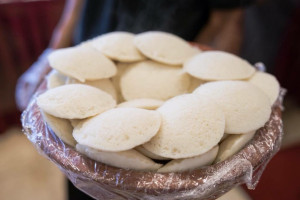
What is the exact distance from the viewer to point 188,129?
44 centimetres

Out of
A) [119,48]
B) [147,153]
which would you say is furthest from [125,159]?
[119,48]

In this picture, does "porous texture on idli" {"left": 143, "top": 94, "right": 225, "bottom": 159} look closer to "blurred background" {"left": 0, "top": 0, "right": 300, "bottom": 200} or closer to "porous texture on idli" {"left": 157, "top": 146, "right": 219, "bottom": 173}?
"porous texture on idli" {"left": 157, "top": 146, "right": 219, "bottom": 173}

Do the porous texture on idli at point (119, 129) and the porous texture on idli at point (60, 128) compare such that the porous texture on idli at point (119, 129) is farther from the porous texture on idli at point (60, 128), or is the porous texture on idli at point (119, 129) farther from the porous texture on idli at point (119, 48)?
the porous texture on idli at point (119, 48)

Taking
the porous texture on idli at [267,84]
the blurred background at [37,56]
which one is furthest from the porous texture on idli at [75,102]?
the blurred background at [37,56]

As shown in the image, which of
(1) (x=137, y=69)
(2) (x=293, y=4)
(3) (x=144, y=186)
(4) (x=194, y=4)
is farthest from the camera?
(2) (x=293, y=4)

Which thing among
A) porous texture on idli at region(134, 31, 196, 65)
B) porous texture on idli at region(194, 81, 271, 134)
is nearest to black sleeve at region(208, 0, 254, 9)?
porous texture on idli at region(134, 31, 196, 65)

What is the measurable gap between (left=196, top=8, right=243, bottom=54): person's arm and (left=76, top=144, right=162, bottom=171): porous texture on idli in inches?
25.5

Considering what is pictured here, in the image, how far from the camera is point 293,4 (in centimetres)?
138

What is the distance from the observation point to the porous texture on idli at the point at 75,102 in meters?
0.46

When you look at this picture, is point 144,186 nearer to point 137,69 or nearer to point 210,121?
point 210,121

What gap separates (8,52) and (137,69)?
3.69 ft

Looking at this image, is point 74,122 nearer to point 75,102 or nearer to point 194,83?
point 75,102

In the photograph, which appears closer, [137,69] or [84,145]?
[84,145]

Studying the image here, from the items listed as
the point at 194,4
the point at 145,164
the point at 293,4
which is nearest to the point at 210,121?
the point at 145,164
